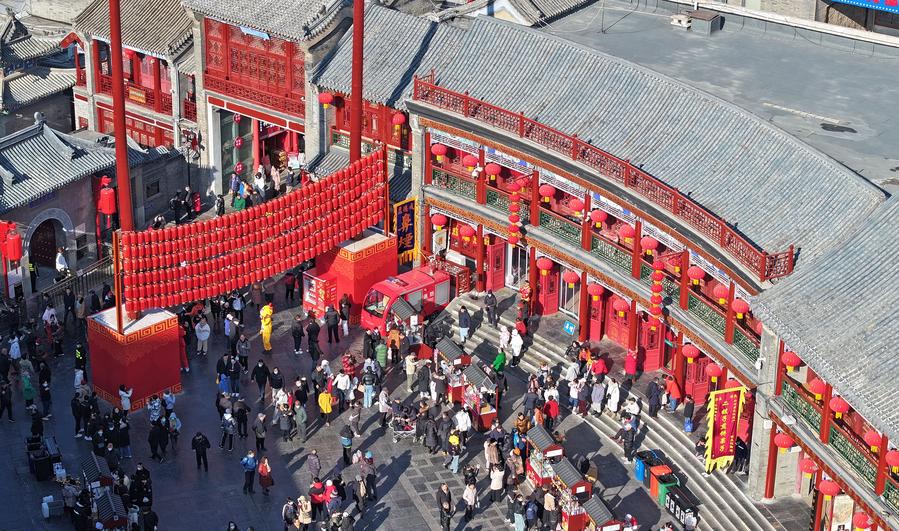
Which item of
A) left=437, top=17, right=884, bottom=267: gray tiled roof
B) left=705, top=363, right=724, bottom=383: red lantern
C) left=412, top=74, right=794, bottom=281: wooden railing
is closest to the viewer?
left=412, top=74, right=794, bottom=281: wooden railing

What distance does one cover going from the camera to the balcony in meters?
80.4

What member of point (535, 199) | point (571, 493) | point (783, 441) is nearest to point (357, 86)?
point (535, 199)

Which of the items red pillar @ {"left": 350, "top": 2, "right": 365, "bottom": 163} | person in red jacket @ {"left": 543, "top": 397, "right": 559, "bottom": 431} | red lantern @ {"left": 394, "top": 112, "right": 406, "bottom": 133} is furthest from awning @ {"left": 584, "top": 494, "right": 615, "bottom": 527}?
red lantern @ {"left": 394, "top": 112, "right": 406, "bottom": 133}

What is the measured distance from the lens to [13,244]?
2608 inches

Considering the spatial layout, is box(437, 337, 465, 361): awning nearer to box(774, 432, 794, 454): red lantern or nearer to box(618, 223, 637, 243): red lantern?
box(618, 223, 637, 243): red lantern

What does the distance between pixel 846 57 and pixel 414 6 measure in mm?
19933

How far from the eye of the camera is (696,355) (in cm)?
5888

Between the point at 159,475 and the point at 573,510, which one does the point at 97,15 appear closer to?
the point at 159,475

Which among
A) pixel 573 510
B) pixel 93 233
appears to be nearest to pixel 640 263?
pixel 573 510

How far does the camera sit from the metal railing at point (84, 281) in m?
68.1

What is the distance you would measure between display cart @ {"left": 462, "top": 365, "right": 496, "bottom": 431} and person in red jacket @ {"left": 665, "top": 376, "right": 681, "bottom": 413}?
622 centimetres

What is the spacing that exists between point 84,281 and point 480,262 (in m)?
16.1

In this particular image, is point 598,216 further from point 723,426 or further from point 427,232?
point 723,426

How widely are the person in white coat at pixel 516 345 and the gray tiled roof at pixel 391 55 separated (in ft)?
37.8
